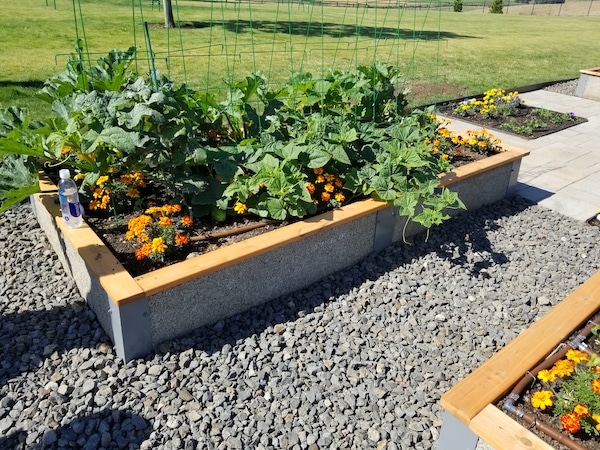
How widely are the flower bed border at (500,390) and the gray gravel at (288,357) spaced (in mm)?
348

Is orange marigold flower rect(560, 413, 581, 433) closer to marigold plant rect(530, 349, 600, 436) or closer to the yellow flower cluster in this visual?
marigold plant rect(530, 349, 600, 436)

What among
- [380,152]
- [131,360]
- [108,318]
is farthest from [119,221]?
[380,152]

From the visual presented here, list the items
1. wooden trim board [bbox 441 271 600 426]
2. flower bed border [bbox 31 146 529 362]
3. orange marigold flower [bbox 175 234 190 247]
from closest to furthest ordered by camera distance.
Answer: wooden trim board [bbox 441 271 600 426] < flower bed border [bbox 31 146 529 362] < orange marigold flower [bbox 175 234 190 247]

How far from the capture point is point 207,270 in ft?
8.46

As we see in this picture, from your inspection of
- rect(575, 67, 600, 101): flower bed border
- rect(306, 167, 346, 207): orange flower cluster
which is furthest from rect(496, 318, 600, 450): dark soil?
rect(575, 67, 600, 101): flower bed border

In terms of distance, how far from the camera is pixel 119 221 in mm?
3035

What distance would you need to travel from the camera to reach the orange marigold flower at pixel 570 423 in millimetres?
1828

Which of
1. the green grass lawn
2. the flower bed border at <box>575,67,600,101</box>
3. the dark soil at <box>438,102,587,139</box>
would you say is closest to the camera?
the dark soil at <box>438,102,587,139</box>

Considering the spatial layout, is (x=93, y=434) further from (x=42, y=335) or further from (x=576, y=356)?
(x=576, y=356)

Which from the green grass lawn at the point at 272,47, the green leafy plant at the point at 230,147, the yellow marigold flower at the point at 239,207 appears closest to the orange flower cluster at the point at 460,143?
the green leafy plant at the point at 230,147

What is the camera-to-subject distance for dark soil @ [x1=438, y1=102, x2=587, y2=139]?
6137 mm

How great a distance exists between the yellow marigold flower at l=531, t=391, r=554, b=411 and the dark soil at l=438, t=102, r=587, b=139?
4617 mm

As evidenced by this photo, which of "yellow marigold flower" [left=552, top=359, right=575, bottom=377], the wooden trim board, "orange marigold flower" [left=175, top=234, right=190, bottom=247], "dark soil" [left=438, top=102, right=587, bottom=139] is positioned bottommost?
"dark soil" [left=438, top=102, right=587, bottom=139]

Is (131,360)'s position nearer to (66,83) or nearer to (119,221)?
(119,221)
